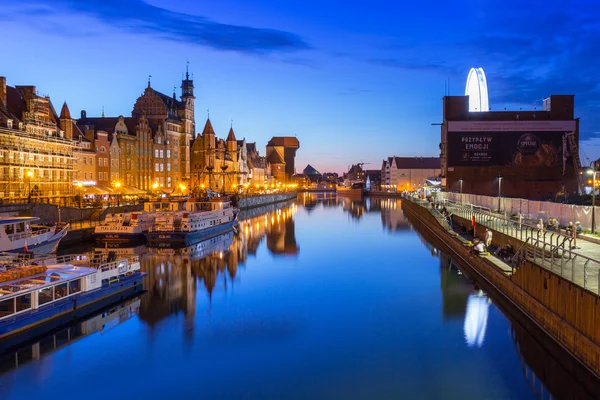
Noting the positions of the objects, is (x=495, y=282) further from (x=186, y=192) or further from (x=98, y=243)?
(x=186, y=192)

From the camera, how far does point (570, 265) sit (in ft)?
55.1

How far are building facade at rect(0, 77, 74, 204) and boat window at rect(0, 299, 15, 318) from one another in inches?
1277

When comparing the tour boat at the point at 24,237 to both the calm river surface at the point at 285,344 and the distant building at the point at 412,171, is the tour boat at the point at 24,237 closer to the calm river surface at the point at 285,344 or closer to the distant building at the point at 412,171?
the calm river surface at the point at 285,344

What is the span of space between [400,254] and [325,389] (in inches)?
1060

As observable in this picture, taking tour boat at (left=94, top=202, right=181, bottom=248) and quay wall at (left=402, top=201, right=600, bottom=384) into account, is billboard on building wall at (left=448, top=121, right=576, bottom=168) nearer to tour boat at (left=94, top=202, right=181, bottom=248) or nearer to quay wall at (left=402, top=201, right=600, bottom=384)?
tour boat at (left=94, top=202, right=181, bottom=248)

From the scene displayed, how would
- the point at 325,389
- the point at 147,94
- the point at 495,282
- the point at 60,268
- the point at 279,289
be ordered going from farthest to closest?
the point at 147,94, the point at 279,289, the point at 495,282, the point at 60,268, the point at 325,389

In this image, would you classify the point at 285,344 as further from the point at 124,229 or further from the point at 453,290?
the point at 124,229

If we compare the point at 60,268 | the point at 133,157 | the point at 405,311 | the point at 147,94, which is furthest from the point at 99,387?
the point at 147,94

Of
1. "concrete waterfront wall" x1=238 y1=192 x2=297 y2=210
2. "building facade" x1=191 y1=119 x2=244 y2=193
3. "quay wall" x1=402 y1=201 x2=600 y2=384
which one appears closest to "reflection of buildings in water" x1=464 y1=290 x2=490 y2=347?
"quay wall" x1=402 y1=201 x2=600 y2=384

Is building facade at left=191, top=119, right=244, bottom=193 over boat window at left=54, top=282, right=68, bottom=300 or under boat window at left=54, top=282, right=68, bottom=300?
over

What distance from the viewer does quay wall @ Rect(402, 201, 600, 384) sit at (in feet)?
43.9

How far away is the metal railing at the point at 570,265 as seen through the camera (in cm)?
1452

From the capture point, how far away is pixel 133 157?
77.9 metres

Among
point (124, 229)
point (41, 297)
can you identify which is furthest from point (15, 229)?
point (41, 297)
